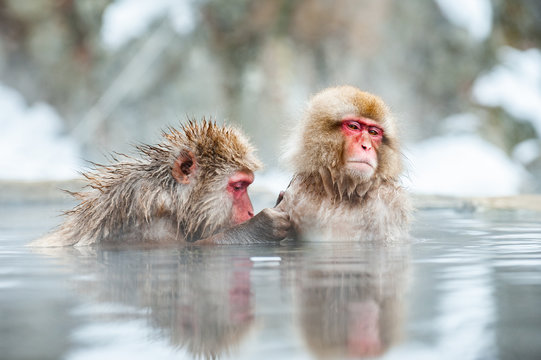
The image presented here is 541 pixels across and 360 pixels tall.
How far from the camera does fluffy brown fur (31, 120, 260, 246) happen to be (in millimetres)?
Result: 4047

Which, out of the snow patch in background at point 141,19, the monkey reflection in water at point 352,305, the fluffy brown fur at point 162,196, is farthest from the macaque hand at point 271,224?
the snow patch in background at point 141,19

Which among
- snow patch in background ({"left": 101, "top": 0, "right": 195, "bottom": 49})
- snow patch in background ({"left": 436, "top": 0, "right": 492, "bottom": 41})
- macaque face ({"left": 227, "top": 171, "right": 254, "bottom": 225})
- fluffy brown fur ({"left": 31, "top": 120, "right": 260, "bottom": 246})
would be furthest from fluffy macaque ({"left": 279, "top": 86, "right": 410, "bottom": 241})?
snow patch in background ({"left": 436, "top": 0, "right": 492, "bottom": 41})

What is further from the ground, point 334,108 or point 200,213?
point 334,108

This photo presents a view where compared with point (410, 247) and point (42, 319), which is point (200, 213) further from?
point (42, 319)

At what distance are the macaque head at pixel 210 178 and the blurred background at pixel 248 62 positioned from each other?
7.37 metres

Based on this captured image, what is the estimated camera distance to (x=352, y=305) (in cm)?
179

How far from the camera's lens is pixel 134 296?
2.00 metres

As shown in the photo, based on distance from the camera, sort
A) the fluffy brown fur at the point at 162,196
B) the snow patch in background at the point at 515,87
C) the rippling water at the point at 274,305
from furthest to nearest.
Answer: the snow patch in background at the point at 515,87 → the fluffy brown fur at the point at 162,196 → the rippling water at the point at 274,305

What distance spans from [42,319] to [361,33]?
11260mm

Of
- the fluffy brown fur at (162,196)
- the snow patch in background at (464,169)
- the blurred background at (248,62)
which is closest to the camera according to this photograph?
the fluffy brown fur at (162,196)

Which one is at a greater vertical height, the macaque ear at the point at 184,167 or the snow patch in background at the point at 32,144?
the snow patch in background at the point at 32,144

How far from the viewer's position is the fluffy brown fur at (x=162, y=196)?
405cm

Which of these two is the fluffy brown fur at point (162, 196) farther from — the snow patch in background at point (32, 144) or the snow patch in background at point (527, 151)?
the snow patch in background at point (527, 151)

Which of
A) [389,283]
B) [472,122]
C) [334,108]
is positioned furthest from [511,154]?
[389,283]
